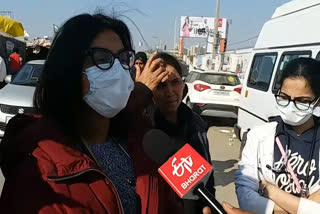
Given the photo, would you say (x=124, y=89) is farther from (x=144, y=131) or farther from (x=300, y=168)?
(x=300, y=168)

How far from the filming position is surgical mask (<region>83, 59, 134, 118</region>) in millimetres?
1432

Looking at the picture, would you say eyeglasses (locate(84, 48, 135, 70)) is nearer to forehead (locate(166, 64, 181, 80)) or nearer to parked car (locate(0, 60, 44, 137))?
forehead (locate(166, 64, 181, 80))

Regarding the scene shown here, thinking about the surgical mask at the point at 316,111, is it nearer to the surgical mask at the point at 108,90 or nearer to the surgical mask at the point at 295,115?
the surgical mask at the point at 295,115

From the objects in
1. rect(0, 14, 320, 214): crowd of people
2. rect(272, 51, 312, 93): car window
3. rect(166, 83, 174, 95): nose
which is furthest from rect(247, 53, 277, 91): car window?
rect(166, 83, 174, 95): nose

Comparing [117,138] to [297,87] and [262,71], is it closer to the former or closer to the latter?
[297,87]

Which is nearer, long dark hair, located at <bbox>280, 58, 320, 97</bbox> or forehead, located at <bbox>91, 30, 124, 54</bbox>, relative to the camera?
forehead, located at <bbox>91, 30, 124, 54</bbox>

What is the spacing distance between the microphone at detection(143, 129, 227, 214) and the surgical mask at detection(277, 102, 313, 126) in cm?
91

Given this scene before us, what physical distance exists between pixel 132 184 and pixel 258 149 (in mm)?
885

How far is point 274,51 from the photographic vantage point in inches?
211

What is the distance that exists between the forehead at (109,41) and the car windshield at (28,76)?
232 inches

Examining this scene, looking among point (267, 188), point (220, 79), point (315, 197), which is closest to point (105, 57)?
point (267, 188)

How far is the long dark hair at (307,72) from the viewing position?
1928mm

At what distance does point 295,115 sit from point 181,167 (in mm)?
1005

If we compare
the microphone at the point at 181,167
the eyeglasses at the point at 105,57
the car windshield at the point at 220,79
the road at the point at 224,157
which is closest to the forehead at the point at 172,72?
the eyeglasses at the point at 105,57
